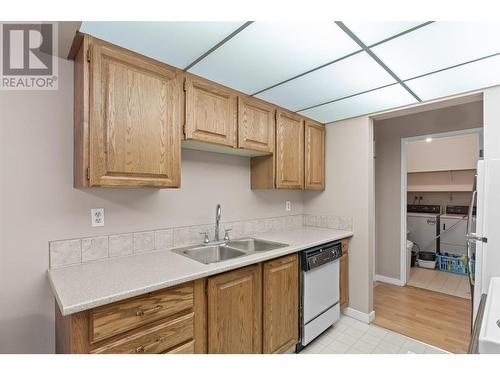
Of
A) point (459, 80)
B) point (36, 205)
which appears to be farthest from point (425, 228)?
point (36, 205)

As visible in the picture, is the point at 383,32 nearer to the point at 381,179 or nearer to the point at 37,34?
the point at 37,34

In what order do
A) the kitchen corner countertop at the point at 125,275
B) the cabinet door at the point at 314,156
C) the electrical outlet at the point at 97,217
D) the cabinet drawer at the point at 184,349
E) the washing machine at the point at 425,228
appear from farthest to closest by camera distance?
the washing machine at the point at 425,228, the cabinet door at the point at 314,156, the electrical outlet at the point at 97,217, the cabinet drawer at the point at 184,349, the kitchen corner countertop at the point at 125,275

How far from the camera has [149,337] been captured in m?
1.20

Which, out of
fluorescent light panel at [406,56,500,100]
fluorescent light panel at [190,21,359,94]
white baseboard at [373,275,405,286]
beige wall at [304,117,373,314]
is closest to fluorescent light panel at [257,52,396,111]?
fluorescent light panel at [190,21,359,94]

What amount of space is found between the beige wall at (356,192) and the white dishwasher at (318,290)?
328 millimetres

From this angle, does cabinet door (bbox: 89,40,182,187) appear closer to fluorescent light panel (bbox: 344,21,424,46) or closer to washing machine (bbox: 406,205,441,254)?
fluorescent light panel (bbox: 344,21,424,46)

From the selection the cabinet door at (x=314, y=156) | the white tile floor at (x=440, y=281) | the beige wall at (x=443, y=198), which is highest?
the cabinet door at (x=314, y=156)

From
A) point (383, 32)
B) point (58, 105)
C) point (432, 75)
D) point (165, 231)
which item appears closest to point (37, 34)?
point (58, 105)

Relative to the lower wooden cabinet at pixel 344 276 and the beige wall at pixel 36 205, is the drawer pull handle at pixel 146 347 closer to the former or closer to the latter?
the beige wall at pixel 36 205

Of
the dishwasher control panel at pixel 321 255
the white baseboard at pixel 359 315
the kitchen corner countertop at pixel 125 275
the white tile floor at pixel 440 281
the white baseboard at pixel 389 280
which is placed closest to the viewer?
the kitchen corner countertop at pixel 125 275

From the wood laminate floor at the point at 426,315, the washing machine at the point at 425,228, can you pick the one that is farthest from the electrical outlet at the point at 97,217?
the washing machine at the point at 425,228

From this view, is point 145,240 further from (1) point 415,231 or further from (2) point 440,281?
(1) point 415,231

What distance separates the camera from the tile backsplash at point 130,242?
1.45 metres

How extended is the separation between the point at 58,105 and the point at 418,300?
3.90m
